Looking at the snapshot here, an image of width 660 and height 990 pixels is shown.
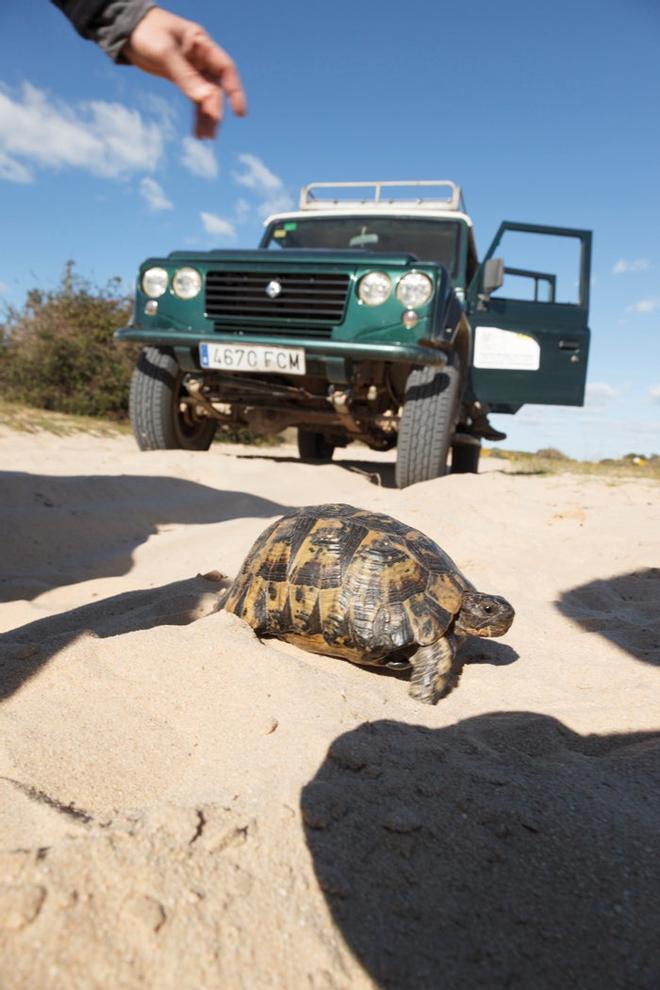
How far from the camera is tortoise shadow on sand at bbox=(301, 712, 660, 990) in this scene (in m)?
1.01

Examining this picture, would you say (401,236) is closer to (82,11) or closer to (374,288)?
(374,288)

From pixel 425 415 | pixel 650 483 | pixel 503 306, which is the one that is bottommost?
pixel 650 483

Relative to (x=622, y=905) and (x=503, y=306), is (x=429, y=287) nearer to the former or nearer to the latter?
(x=503, y=306)

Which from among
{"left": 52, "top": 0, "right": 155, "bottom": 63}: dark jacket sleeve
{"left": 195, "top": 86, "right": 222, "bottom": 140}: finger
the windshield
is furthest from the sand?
the windshield

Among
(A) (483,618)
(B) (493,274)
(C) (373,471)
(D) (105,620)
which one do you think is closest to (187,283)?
(B) (493,274)

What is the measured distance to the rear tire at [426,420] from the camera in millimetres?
5508

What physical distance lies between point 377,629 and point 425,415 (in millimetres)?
3548

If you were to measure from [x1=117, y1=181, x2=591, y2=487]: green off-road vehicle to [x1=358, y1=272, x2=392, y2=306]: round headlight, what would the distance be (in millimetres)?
12

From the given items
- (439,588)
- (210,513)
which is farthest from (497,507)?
(439,588)

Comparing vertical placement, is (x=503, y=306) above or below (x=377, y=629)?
above

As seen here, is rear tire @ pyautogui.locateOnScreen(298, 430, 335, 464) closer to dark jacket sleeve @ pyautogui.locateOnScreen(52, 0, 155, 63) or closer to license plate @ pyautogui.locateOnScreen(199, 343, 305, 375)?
license plate @ pyautogui.locateOnScreen(199, 343, 305, 375)

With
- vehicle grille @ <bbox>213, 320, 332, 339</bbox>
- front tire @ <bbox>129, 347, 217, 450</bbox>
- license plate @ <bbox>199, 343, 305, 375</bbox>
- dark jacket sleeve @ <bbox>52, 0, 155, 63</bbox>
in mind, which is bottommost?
front tire @ <bbox>129, 347, 217, 450</bbox>

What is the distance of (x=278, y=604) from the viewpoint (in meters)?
2.32

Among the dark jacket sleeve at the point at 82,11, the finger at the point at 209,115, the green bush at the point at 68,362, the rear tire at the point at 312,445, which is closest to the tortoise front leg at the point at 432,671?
the finger at the point at 209,115
